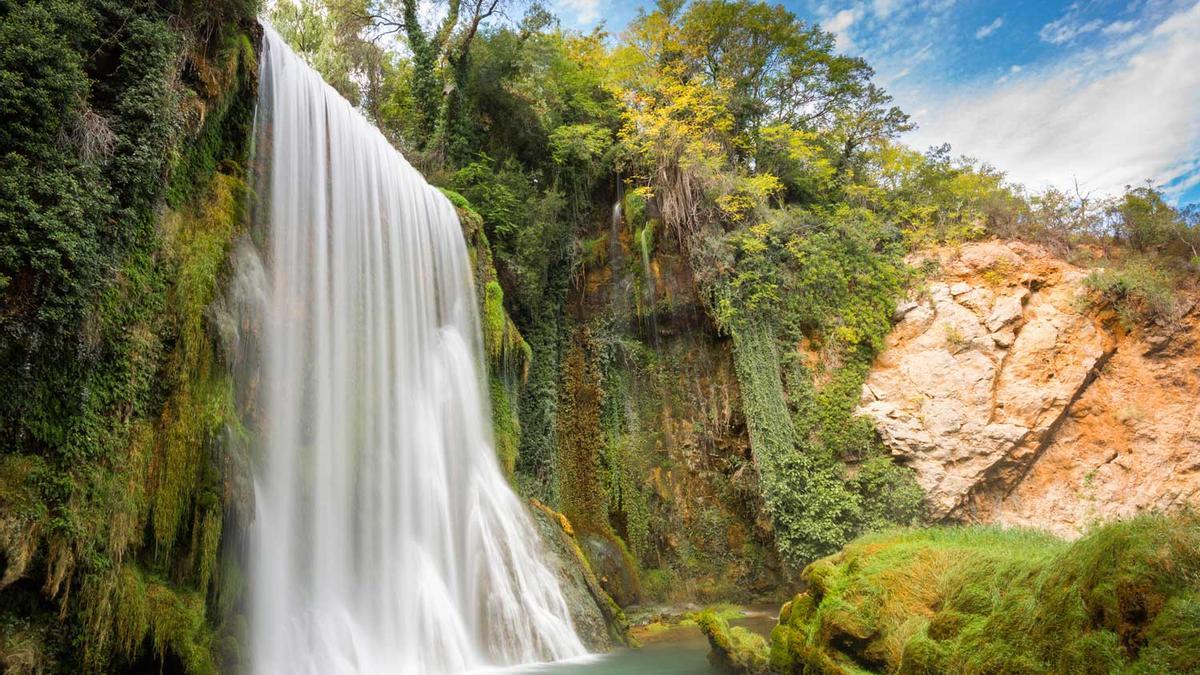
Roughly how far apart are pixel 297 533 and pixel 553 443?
9139 millimetres

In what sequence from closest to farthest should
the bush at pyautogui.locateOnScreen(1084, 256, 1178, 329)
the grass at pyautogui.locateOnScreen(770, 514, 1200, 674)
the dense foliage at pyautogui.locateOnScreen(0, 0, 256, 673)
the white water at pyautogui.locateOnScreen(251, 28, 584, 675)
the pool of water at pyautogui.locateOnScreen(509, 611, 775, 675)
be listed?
the grass at pyautogui.locateOnScreen(770, 514, 1200, 674), the dense foliage at pyautogui.locateOnScreen(0, 0, 256, 673), the white water at pyautogui.locateOnScreen(251, 28, 584, 675), the pool of water at pyautogui.locateOnScreen(509, 611, 775, 675), the bush at pyautogui.locateOnScreen(1084, 256, 1178, 329)

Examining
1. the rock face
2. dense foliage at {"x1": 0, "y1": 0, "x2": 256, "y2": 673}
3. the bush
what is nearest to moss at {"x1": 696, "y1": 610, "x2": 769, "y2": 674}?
dense foliage at {"x1": 0, "y1": 0, "x2": 256, "y2": 673}

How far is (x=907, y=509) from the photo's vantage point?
1440cm

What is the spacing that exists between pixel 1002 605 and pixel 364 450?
8.72 meters

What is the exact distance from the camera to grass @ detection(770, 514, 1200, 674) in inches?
149

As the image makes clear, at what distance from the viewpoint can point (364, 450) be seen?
34.1 feet

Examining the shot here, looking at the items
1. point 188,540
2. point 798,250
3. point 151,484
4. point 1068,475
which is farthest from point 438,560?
point 1068,475

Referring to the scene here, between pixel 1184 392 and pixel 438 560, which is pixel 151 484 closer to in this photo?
pixel 438 560

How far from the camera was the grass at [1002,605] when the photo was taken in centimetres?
379

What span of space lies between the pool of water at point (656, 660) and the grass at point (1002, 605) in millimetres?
2037

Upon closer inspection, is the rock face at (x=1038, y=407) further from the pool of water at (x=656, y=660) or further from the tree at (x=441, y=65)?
the tree at (x=441, y=65)

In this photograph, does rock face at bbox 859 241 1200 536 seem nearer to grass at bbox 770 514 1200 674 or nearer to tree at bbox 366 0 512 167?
grass at bbox 770 514 1200 674

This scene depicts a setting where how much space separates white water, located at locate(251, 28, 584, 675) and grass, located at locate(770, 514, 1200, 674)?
16.0ft

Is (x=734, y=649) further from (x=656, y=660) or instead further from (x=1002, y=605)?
(x=1002, y=605)
